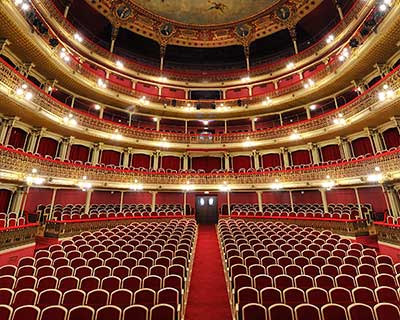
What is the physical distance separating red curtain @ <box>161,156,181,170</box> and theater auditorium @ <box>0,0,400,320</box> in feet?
0.56

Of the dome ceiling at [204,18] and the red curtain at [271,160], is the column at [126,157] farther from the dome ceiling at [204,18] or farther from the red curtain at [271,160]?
the red curtain at [271,160]

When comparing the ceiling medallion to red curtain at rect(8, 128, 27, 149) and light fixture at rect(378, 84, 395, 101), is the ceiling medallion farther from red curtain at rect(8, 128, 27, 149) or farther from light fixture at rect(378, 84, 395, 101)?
light fixture at rect(378, 84, 395, 101)

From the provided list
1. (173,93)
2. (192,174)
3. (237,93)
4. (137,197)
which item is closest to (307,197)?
(192,174)

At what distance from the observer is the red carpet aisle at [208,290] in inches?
174

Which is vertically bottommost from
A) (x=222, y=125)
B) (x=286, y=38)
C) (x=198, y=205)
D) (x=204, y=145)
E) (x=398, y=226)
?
(x=398, y=226)

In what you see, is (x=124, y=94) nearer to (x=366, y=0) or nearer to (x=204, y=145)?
(x=204, y=145)

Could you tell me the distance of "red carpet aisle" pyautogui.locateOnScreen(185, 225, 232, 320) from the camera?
14.5 feet

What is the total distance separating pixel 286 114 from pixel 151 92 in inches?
478

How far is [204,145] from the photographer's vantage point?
57.8 feet

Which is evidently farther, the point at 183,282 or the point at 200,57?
the point at 200,57

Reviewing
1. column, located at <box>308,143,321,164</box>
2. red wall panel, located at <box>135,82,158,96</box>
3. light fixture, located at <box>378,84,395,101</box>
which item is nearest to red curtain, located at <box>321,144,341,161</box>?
column, located at <box>308,143,321,164</box>

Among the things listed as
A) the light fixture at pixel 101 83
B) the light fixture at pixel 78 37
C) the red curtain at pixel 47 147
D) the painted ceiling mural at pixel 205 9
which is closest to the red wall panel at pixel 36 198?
the red curtain at pixel 47 147

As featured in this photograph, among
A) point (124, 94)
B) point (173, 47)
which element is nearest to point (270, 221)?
point (124, 94)

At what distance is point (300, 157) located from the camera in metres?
17.1
